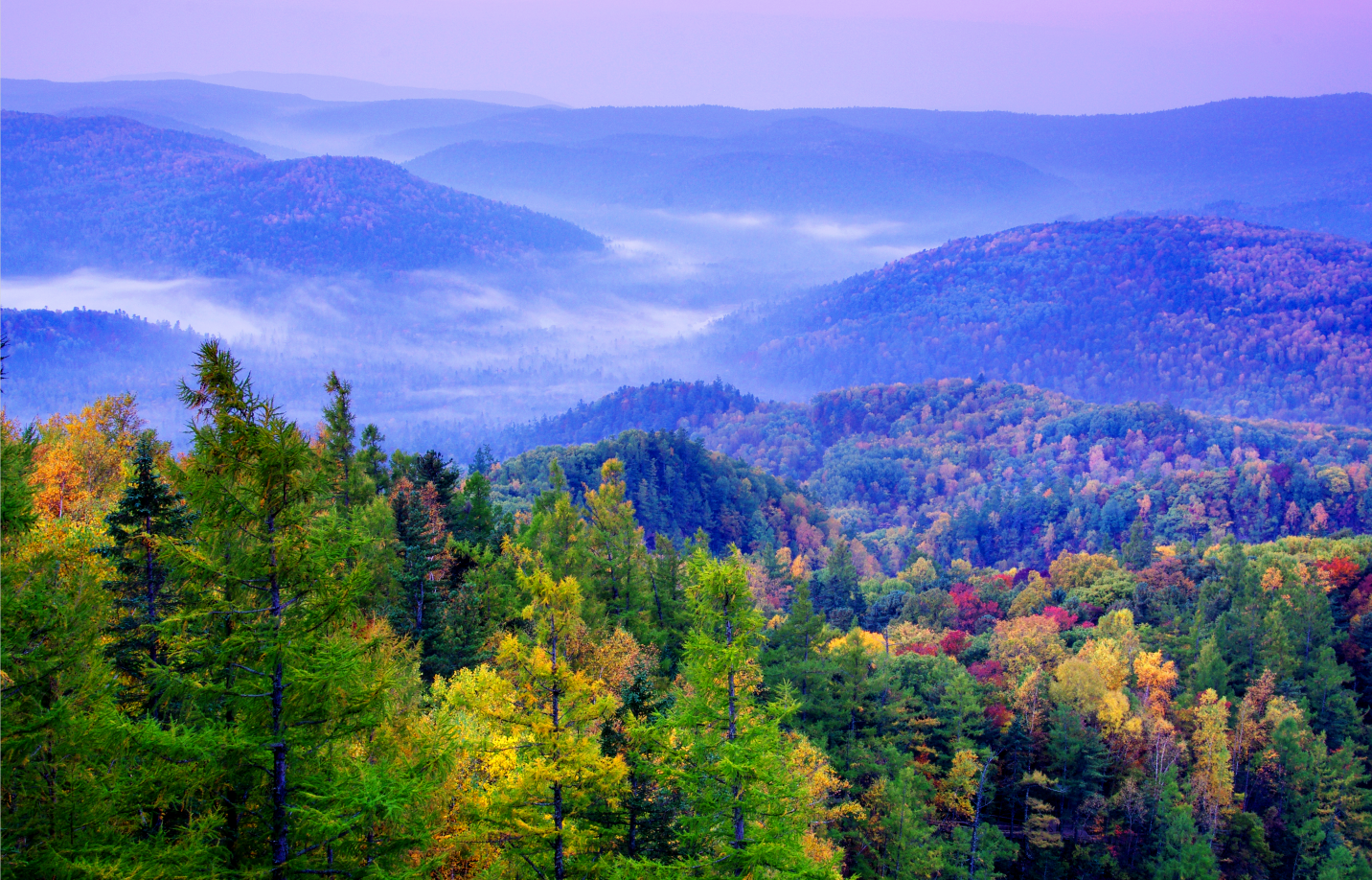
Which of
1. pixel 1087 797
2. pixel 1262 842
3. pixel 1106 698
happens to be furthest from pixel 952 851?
pixel 1262 842

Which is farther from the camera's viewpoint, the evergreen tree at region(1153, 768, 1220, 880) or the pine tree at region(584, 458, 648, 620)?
the evergreen tree at region(1153, 768, 1220, 880)

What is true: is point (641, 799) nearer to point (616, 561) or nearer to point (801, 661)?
point (616, 561)

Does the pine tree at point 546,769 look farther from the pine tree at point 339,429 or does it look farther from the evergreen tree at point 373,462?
the evergreen tree at point 373,462

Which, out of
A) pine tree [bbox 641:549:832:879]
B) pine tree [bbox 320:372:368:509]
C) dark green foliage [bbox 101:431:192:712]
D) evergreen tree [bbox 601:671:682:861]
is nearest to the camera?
pine tree [bbox 641:549:832:879]

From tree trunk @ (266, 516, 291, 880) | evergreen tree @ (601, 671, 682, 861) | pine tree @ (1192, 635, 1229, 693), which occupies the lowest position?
pine tree @ (1192, 635, 1229, 693)

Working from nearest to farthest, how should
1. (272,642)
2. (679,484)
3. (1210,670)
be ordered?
(272,642), (1210,670), (679,484)

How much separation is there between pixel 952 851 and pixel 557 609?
32.8 metres

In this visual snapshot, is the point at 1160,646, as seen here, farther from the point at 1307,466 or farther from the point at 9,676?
the point at 1307,466

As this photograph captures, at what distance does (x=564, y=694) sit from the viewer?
1827cm

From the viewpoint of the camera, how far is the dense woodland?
12500 millimetres

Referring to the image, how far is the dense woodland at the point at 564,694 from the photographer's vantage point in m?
12.5

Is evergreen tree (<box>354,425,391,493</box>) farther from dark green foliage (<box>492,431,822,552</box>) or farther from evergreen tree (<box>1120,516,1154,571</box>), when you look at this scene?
evergreen tree (<box>1120,516,1154,571</box>)

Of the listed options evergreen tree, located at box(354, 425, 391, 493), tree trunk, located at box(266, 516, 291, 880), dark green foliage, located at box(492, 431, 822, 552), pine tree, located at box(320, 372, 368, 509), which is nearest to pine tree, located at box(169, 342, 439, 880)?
tree trunk, located at box(266, 516, 291, 880)

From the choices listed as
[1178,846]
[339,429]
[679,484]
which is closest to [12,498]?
[339,429]
